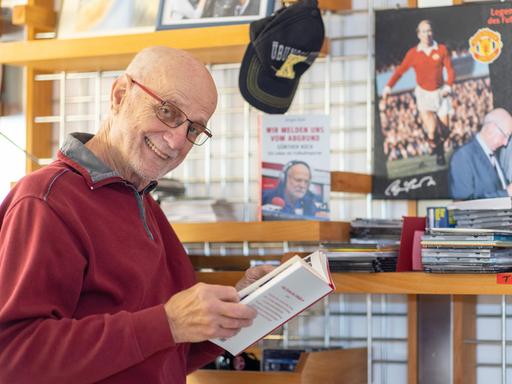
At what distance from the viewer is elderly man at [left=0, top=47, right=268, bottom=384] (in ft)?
5.73

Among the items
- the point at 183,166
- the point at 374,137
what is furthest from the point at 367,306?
the point at 183,166

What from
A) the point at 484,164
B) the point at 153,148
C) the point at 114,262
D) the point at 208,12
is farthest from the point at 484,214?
the point at 208,12

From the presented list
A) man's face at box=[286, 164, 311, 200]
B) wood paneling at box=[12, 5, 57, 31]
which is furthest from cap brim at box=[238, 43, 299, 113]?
wood paneling at box=[12, 5, 57, 31]

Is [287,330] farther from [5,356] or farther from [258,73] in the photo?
[5,356]

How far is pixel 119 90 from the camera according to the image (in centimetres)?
209

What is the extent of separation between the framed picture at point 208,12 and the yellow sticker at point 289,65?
0.73 ft

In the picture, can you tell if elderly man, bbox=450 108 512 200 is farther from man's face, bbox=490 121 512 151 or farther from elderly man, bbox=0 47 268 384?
elderly man, bbox=0 47 268 384

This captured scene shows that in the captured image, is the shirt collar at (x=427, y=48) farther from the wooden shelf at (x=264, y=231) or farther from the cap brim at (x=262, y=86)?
the wooden shelf at (x=264, y=231)

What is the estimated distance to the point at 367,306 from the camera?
3014 mm

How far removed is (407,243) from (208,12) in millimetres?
986

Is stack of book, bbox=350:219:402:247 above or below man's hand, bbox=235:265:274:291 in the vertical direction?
above

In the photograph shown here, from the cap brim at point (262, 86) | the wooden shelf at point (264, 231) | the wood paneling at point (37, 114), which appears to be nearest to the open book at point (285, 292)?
the wooden shelf at point (264, 231)

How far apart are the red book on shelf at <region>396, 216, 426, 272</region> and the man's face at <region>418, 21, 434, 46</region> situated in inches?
27.0

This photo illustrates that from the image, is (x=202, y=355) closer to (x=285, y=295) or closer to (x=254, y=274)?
(x=254, y=274)
